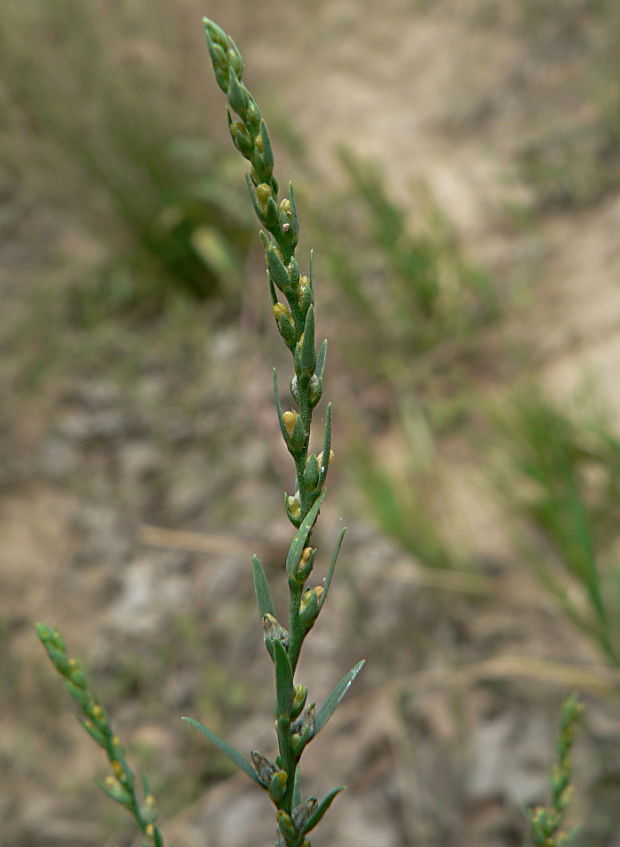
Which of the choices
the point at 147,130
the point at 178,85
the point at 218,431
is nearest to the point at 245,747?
the point at 218,431

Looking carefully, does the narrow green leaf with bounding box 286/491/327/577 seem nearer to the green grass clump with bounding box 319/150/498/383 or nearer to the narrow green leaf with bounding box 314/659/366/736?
the narrow green leaf with bounding box 314/659/366/736

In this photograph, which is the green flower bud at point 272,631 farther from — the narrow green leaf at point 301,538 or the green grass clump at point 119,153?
the green grass clump at point 119,153

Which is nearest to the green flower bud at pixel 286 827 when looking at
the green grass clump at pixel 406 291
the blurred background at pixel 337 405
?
the blurred background at pixel 337 405

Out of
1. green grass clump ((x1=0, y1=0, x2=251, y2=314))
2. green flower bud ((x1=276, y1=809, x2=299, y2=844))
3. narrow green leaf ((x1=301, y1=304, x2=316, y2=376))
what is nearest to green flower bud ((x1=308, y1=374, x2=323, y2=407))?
narrow green leaf ((x1=301, y1=304, x2=316, y2=376))

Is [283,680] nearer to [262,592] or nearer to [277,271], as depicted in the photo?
[262,592]

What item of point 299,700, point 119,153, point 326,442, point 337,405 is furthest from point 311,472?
point 119,153

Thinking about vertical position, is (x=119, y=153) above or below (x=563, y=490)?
above
